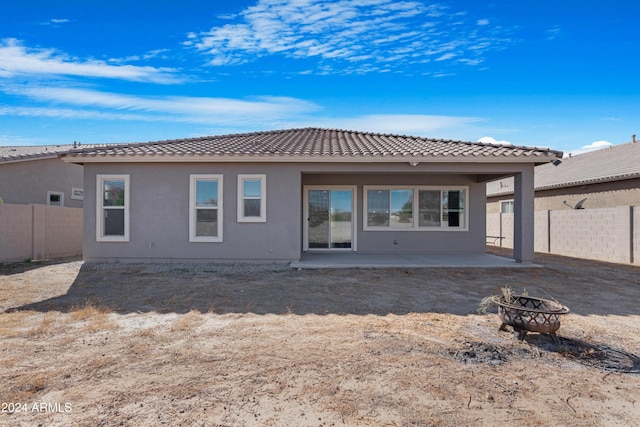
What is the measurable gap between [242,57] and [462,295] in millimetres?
10080

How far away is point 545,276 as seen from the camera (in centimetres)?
932

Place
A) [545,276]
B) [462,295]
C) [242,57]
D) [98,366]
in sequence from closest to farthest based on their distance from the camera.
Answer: [98,366] < [462,295] < [545,276] < [242,57]

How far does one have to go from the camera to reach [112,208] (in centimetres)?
1083

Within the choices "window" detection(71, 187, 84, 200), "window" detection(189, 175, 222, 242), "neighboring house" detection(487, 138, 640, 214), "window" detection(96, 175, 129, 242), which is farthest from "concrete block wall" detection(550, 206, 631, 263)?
"window" detection(71, 187, 84, 200)

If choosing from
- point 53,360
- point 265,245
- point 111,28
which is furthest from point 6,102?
point 53,360

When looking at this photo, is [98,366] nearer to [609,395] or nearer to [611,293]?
[609,395]

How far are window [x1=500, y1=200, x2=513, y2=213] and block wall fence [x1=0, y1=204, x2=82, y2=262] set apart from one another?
20.0m

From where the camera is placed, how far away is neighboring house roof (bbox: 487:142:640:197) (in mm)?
14250

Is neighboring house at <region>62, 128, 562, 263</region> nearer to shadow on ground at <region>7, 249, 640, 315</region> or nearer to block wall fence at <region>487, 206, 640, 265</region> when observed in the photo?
shadow on ground at <region>7, 249, 640, 315</region>

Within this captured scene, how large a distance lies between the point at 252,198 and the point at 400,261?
473 cm

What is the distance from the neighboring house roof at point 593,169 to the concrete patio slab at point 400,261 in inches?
194

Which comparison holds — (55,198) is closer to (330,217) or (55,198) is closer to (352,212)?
(330,217)

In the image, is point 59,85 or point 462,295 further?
point 59,85

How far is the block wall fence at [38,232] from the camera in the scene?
1148 cm
